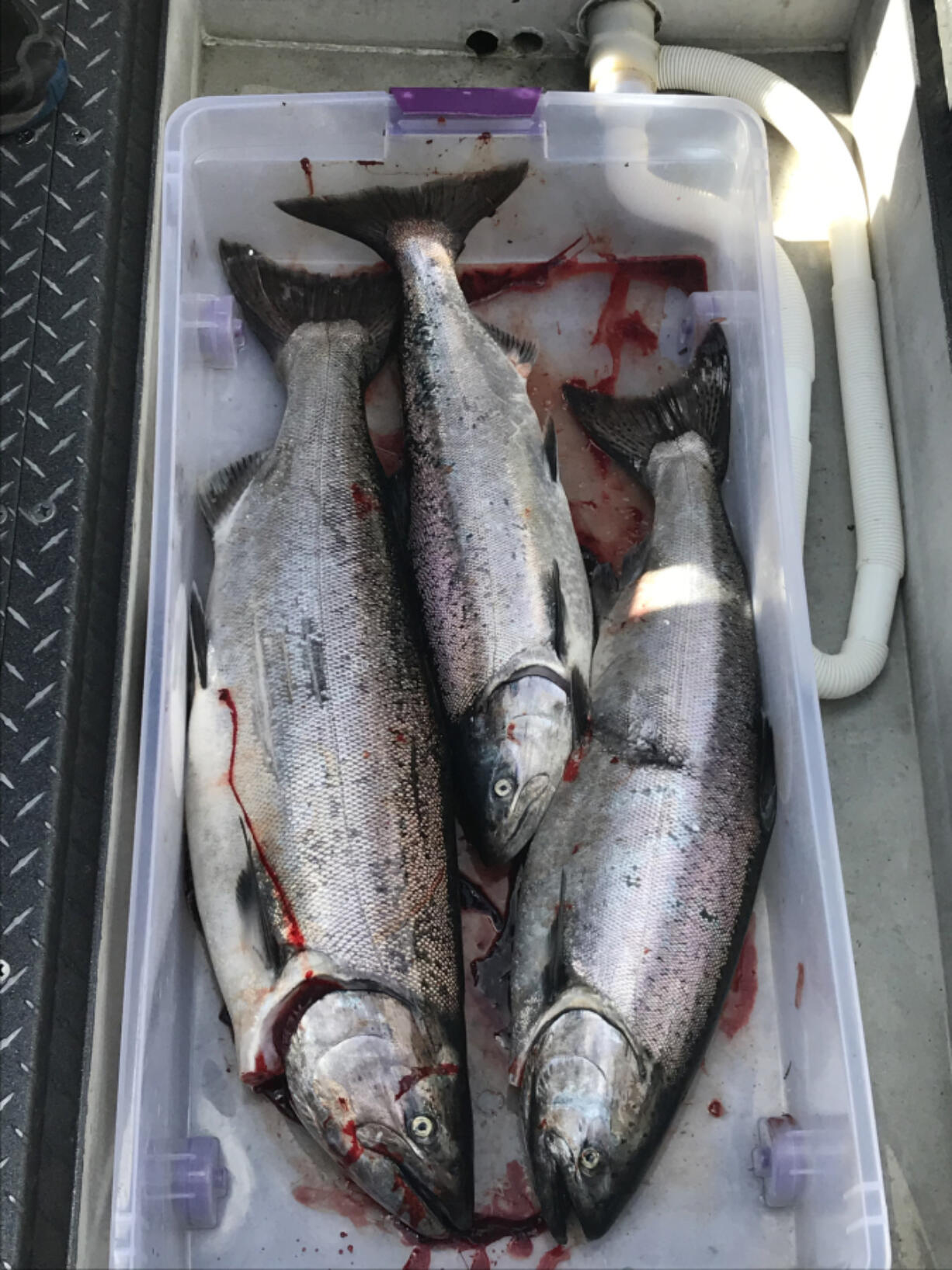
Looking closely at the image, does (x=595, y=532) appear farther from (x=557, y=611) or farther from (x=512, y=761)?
(x=512, y=761)

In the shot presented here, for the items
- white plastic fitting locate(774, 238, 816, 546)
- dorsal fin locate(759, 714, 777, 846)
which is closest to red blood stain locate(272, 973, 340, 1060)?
dorsal fin locate(759, 714, 777, 846)

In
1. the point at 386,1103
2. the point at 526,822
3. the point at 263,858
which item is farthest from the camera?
the point at 526,822

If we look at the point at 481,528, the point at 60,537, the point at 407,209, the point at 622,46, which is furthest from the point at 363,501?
the point at 622,46

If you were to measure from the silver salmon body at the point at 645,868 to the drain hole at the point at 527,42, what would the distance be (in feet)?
2.96

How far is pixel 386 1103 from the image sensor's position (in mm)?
1247

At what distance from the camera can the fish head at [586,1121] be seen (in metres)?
1.27

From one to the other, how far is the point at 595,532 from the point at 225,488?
56 cm

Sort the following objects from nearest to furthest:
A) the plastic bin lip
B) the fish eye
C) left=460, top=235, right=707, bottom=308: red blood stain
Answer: the fish eye, the plastic bin lip, left=460, top=235, right=707, bottom=308: red blood stain

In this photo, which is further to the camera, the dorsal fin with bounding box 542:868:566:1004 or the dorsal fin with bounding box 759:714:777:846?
the dorsal fin with bounding box 759:714:777:846

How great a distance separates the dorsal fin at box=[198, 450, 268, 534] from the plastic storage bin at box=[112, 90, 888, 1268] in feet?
0.12

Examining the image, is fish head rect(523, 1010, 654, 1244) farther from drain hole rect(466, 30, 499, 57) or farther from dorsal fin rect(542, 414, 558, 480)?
drain hole rect(466, 30, 499, 57)

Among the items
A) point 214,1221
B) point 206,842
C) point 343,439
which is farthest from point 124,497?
point 214,1221

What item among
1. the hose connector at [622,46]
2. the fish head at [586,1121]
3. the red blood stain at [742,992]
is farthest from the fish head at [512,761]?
the hose connector at [622,46]

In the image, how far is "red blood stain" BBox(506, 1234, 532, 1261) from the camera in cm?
139
